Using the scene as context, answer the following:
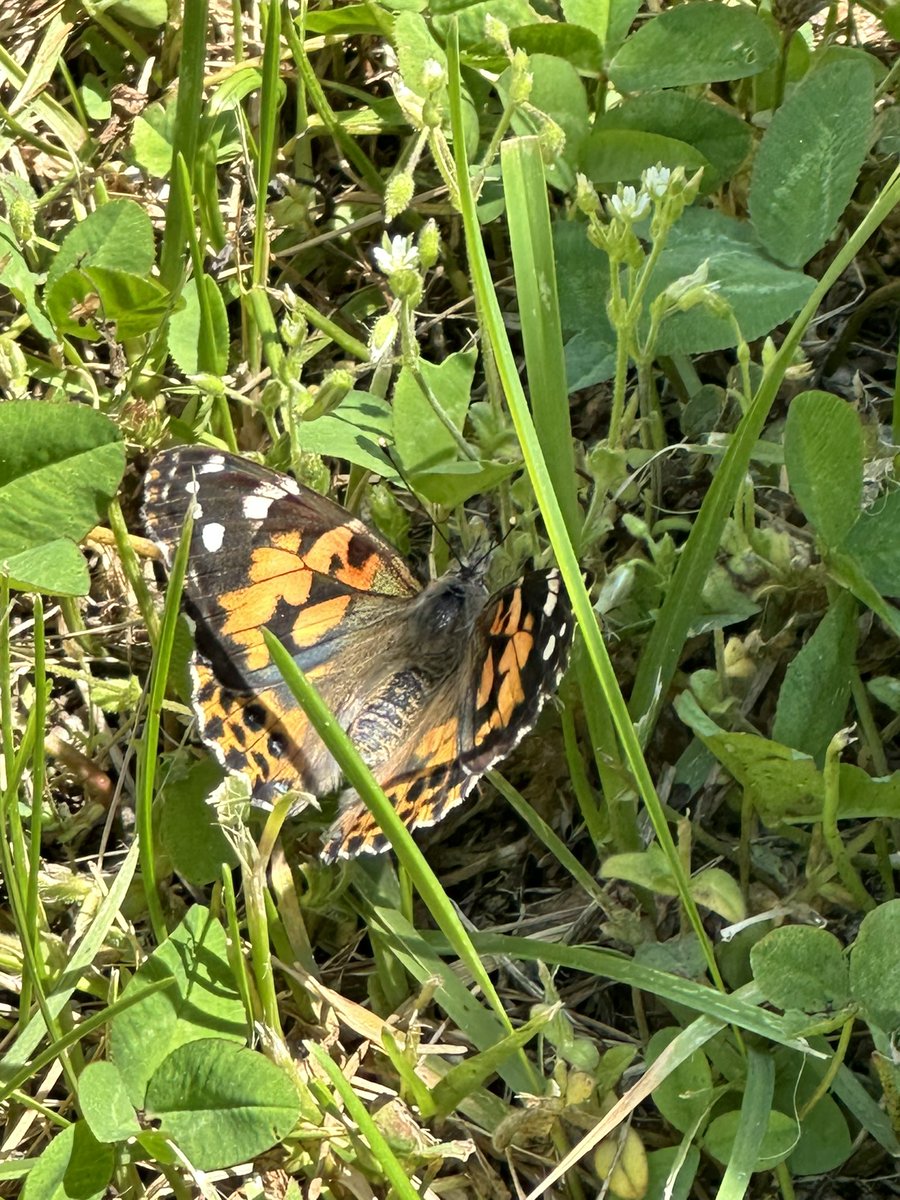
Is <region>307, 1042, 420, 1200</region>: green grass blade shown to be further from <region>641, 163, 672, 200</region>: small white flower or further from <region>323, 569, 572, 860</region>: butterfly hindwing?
<region>641, 163, 672, 200</region>: small white flower

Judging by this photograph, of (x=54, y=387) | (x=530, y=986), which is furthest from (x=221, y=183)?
(x=530, y=986)

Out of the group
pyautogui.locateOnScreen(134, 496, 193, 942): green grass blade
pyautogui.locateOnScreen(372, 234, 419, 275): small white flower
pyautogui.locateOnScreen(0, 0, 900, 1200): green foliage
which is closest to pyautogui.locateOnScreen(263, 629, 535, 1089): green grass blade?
pyautogui.locateOnScreen(0, 0, 900, 1200): green foliage

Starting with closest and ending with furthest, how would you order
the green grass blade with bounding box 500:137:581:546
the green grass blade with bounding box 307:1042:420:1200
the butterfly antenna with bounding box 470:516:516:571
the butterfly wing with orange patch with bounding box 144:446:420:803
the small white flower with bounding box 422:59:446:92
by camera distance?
the green grass blade with bounding box 307:1042:420:1200
the green grass blade with bounding box 500:137:581:546
the small white flower with bounding box 422:59:446:92
the butterfly wing with orange patch with bounding box 144:446:420:803
the butterfly antenna with bounding box 470:516:516:571

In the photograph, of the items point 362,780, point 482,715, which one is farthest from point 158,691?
point 482,715

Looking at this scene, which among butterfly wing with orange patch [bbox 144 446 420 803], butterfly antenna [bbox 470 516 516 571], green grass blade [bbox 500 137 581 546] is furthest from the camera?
butterfly antenna [bbox 470 516 516 571]

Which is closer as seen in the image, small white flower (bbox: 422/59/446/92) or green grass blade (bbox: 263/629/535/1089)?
green grass blade (bbox: 263/629/535/1089)

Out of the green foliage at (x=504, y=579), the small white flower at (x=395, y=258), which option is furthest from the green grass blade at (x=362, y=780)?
the small white flower at (x=395, y=258)

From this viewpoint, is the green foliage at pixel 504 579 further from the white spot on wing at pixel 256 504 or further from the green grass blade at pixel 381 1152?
the white spot on wing at pixel 256 504
